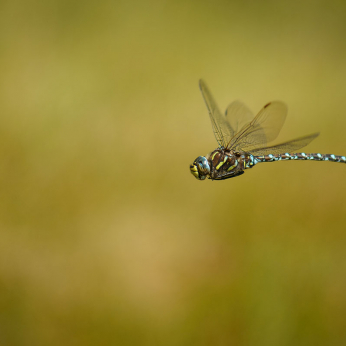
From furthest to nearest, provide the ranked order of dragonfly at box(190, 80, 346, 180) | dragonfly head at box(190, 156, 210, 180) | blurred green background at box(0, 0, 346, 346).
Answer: blurred green background at box(0, 0, 346, 346), dragonfly at box(190, 80, 346, 180), dragonfly head at box(190, 156, 210, 180)

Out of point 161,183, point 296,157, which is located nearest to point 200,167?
point 296,157

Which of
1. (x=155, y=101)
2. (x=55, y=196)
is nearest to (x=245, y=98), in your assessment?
(x=155, y=101)

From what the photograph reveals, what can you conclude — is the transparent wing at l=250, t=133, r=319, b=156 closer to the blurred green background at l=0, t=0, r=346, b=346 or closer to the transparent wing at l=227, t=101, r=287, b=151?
the transparent wing at l=227, t=101, r=287, b=151

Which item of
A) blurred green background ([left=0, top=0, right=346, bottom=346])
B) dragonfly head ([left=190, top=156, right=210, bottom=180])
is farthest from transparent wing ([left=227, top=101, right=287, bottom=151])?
blurred green background ([left=0, top=0, right=346, bottom=346])

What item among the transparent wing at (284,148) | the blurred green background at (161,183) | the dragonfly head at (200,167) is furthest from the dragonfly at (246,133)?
the blurred green background at (161,183)

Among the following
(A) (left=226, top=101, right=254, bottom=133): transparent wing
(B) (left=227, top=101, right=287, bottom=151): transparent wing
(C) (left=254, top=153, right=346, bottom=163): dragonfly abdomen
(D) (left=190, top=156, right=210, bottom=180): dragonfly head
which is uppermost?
(A) (left=226, top=101, right=254, bottom=133): transparent wing

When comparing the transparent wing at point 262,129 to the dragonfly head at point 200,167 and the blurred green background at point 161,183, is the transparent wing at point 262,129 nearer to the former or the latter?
the dragonfly head at point 200,167

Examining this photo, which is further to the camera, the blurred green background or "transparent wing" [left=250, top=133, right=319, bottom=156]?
the blurred green background
